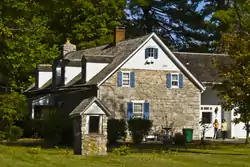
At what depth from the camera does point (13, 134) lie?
36438 millimetres

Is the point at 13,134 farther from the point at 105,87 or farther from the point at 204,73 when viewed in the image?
the point at 204,73

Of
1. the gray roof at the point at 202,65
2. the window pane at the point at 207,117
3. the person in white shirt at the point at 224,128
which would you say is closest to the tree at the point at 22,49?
the gray roof at the point at 202,65

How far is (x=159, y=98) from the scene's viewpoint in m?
40.4

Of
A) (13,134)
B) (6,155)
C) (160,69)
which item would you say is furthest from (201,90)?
(6,155)

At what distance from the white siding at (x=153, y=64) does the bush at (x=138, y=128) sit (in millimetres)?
4980

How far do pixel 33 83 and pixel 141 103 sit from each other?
14820mm

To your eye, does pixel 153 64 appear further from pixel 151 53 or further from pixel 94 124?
pixel 94 124

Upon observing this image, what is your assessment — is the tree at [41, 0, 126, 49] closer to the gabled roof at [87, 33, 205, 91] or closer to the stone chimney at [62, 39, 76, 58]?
the stone chimney at [62, 39, 76, 58]

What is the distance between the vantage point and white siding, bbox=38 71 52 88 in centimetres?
4823

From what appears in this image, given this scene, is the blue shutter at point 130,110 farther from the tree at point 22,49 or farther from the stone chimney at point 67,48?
the stone chimney at point 67,48

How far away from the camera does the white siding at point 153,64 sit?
39.9 meters

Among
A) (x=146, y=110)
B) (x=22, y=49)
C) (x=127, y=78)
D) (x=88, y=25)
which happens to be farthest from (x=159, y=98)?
(x=88, y=25)

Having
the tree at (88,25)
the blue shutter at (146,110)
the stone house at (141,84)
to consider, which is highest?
the tree at (88,25)

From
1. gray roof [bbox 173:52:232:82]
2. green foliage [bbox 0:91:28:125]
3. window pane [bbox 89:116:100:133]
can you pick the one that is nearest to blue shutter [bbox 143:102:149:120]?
gray roof [bbox 173:52:232:82]
